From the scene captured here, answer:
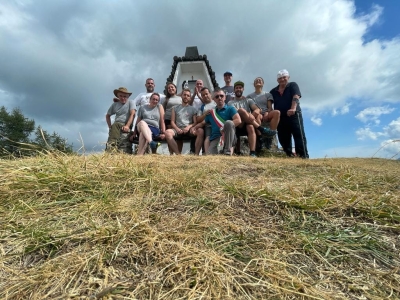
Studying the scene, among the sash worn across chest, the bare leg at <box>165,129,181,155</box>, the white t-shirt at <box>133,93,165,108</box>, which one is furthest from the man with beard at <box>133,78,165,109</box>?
the sash worn across chest

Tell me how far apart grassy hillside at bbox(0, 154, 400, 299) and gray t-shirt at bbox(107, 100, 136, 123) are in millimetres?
3769

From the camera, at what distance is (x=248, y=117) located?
5.20m

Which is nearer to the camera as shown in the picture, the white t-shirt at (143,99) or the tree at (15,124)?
the white t-shirt at (143,99)

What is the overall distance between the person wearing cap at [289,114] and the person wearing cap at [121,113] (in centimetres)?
347

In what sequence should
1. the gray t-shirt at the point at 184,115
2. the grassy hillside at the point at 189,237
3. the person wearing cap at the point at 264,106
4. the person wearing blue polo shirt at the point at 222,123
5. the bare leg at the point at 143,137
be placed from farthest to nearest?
the gray t-shirt at the point at 184,115, the person wearing cap at the point at 264,106, the bare leg at the point at 143,137, the person wearing blue polo shirt at the point at 222,123, the grassy hillside at the point at 189,237

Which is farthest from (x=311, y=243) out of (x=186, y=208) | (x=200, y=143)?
(x=200, y=143)

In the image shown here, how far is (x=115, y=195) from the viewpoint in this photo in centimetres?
187

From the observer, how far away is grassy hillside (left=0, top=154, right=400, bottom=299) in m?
1.02

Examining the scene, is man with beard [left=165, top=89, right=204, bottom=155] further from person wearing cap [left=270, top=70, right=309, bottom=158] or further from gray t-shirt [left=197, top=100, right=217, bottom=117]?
person wearing cap [left=270, top=70, right=309, bottom=158]

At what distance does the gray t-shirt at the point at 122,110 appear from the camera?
19.3 ft

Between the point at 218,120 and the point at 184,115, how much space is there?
3.68 feet

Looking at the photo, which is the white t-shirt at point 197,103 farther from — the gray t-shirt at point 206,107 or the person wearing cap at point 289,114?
the person wearing cap at point 289,114

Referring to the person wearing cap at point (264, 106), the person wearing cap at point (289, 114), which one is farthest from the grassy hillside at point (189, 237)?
the person wearing cap at point (264, 106)

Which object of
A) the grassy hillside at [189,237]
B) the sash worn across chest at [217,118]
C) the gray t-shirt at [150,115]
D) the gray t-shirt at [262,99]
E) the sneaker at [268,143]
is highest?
the gray t-shirt at [262,99]
